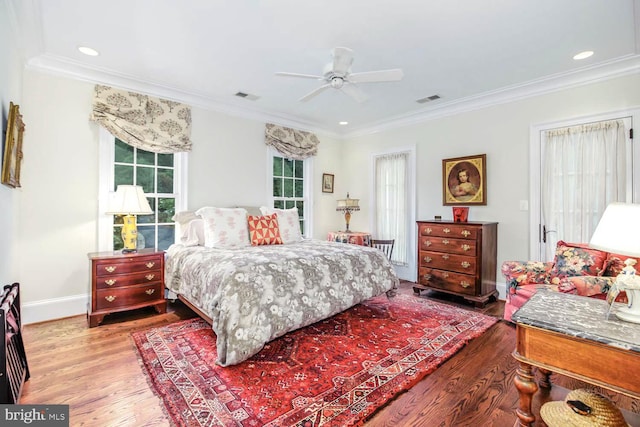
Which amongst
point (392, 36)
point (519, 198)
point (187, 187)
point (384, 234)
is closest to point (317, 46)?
point (392, 36)

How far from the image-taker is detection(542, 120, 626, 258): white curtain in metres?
3.05

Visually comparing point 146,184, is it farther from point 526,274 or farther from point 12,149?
point 526,274

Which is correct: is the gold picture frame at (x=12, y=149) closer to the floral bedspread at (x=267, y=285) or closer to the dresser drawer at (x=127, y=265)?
the dresser drawer at (x=127, y=265)

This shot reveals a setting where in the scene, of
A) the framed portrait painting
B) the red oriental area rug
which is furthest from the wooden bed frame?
the framed portrait painting

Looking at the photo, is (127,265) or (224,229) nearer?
(127,265)

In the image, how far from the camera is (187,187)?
3842 millimetres

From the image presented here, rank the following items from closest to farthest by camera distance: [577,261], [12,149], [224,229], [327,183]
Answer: [12,149] → [577,261] → [224,229] → [327,183]

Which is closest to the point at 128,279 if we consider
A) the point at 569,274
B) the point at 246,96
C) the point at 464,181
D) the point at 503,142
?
the point at 246,96

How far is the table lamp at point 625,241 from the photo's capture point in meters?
1.16

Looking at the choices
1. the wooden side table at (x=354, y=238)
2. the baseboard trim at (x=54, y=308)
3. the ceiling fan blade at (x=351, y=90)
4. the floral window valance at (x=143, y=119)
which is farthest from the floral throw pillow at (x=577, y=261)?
the baseboard trim at (x=54, y=308)

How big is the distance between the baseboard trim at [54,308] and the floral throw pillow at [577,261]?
4.61m

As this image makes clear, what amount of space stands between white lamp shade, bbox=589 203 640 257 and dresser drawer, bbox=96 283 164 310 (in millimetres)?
3517

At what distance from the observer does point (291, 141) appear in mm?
4828

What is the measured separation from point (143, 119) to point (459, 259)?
4.03 metres
